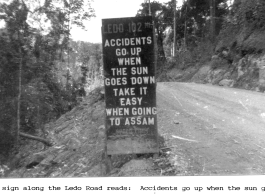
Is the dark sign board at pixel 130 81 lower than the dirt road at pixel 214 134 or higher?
higher

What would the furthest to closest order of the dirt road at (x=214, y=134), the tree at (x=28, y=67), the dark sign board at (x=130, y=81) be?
the tree at (x=28, y=67)
the dark sign board at (x=130, y=81)
the dirt road at (x=214, y=134)

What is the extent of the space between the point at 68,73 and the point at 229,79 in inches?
339

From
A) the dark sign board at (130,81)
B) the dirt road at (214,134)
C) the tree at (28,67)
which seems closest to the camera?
the dirt road at (214,134)

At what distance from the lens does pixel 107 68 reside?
15.6ft

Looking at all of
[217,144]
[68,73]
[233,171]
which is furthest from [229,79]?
[233,171]

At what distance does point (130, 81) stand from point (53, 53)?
33.9 ft

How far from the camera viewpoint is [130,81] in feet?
15.6

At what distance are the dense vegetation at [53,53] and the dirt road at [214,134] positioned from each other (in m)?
4.06

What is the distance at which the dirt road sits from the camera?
4.58 metres

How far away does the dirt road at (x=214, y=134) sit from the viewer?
4578 mm

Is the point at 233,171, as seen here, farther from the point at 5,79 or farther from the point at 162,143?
the point at 5,79

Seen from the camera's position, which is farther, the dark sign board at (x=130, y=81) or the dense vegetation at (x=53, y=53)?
the dense vegetation at (x=53, y=53)

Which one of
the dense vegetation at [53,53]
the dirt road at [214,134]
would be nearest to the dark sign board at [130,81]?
the dirt road at [214,134]

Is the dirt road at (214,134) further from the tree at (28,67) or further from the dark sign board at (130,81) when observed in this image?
the tree at (28,67)
